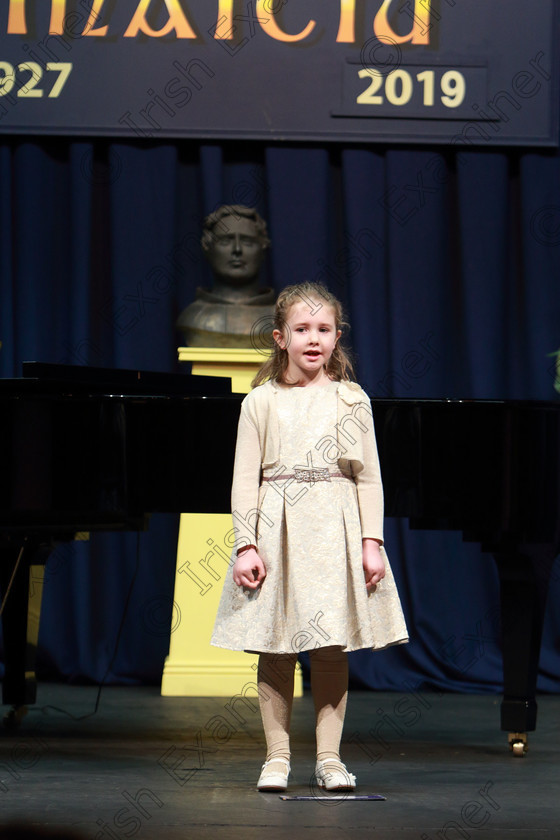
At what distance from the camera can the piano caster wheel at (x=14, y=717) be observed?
339cm

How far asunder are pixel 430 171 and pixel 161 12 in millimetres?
1242

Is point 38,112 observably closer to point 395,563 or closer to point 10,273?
point 10,273

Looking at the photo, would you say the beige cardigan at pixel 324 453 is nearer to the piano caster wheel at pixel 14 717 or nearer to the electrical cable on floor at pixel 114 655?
the piano caster wheel at pixel 14 717

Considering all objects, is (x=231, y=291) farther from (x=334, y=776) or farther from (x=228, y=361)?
(x=334, y=776)

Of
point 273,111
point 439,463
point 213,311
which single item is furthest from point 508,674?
point 273,111

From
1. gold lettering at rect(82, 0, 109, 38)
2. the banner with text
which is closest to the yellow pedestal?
the banner with text

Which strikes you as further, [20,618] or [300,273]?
[300,273]

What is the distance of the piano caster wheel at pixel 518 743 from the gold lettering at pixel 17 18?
3.26m

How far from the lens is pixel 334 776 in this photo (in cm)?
243

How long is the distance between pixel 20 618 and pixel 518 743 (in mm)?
1495

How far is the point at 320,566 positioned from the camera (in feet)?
7.89

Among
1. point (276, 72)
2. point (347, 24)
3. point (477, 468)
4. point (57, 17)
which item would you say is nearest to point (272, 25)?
point (276, 72)

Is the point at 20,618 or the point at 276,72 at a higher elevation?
the point at 276,72

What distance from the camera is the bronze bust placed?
419 cm
